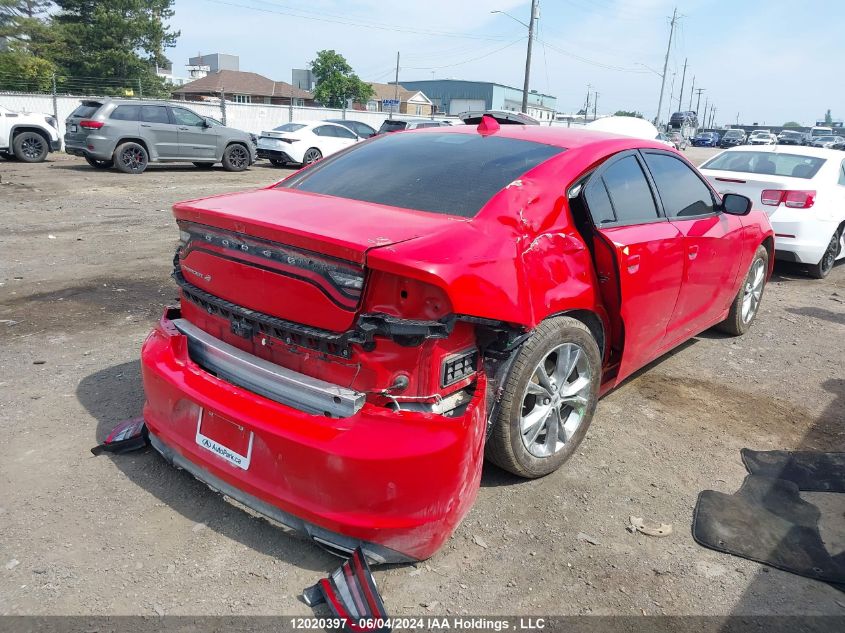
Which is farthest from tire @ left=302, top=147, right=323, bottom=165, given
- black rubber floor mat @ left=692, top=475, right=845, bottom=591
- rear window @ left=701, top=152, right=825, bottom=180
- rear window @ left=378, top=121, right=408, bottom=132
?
black rubber floor mat @ left=692, top=475, right=845, bottom=591

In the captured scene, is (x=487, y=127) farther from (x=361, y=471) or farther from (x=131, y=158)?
(x=131, y=158)

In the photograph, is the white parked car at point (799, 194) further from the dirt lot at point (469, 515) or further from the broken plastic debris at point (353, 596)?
the broken plastic debris at point (353, 596)

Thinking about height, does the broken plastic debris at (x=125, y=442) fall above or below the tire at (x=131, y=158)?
below

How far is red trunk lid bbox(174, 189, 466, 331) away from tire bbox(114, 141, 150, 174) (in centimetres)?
1327

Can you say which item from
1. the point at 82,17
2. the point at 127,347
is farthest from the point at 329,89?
the point at 127,347

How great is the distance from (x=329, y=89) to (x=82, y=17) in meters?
33.5

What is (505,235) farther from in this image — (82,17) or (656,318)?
(82,17)

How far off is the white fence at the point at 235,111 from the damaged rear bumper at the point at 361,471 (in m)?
21.5

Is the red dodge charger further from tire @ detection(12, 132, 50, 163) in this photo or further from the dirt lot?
tire @ detection(12, 132, 50, 163)

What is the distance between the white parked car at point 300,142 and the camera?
58.8ft

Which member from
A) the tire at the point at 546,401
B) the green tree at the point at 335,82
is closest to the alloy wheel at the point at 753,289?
the tire at the point at 546,401

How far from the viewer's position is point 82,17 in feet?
139

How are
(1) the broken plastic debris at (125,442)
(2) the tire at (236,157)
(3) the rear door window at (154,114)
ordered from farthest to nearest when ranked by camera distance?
(2) the tire at (236,157) → (3) the rear door window at (154,114) → (1) the broken plastic debris at (125,442)

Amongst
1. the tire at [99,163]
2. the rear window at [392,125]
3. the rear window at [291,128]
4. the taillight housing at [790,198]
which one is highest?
the rear window at [392,125]
